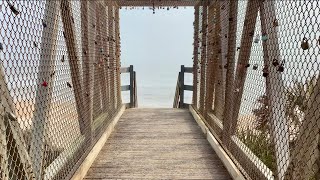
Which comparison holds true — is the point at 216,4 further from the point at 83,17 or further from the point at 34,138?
the point at 34,138

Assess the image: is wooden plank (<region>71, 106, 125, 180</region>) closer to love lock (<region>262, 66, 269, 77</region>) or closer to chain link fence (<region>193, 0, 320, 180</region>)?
chain link fence (<region>193, 0, 320, 180</region>)

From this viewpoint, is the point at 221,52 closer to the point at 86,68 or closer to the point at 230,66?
the point at 230,66

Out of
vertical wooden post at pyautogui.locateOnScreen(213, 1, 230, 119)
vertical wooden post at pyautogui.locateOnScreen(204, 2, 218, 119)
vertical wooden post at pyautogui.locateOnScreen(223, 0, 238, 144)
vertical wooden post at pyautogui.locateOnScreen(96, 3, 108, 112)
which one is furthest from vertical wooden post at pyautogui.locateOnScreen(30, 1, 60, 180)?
vertical wooden post at pyautogui.locateOnScreen(204, 2, 218, 119)

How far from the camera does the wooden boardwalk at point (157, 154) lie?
390cm

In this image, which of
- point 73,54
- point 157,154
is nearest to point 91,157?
point 157,154

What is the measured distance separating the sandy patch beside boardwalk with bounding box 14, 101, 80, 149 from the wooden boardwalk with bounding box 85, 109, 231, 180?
1.77 ft

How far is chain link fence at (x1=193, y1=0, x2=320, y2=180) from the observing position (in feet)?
6.64

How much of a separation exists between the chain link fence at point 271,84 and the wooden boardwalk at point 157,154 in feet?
1.16

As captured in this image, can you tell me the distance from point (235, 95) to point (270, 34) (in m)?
1.45

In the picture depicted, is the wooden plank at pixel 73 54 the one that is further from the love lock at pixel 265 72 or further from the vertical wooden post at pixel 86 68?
the love lock at pixel 265 72

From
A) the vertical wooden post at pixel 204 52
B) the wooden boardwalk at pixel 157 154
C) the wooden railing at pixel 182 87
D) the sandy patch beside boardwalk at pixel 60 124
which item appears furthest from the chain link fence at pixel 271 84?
the wooden railing at pixel 182 87

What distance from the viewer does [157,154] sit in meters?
4.68

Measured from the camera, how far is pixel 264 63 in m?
2.84

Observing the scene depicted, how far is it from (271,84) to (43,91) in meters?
1.79
